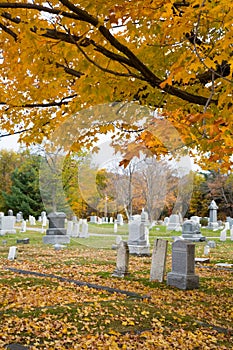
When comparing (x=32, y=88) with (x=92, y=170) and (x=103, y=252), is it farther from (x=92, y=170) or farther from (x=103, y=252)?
(x=103, y=252)

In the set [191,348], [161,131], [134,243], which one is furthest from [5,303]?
[134,243]

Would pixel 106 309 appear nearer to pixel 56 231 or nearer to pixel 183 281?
pixel 183 281

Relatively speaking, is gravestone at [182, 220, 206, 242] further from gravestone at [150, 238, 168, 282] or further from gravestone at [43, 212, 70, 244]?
gravestone at [150, 238, 168, 282]

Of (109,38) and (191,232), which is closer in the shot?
(109,38)

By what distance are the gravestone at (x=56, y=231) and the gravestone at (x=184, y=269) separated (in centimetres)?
1120

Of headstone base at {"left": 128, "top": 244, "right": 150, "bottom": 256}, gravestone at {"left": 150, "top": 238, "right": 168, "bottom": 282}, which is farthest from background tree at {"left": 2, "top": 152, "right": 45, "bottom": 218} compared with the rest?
gravestone at {"left": 150, "top": 238, "right": 168, "bottom": 282}

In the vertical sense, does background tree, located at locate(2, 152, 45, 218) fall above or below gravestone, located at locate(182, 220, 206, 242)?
above

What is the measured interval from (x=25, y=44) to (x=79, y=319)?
4.10 metres

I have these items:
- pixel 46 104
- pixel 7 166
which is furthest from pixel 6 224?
pixel 7 166

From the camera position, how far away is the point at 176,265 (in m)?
10.9

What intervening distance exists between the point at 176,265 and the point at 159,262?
637 millimetres

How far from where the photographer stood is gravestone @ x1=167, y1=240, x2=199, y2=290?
10.4m

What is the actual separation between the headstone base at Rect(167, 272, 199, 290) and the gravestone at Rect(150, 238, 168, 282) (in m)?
0.51

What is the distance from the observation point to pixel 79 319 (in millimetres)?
6574
